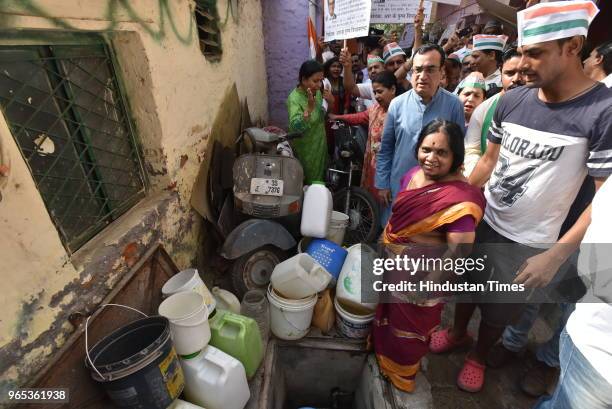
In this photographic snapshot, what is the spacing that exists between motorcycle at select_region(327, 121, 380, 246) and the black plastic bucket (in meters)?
2.39

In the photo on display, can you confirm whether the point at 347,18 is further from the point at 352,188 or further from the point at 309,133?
the point at 352,188

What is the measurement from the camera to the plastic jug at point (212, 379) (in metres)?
1.60

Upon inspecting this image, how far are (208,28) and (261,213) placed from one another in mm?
1992

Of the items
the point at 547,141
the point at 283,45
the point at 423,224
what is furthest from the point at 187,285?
the point at 283,45

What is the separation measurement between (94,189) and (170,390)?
44.9 inches

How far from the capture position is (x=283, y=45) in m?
5.52

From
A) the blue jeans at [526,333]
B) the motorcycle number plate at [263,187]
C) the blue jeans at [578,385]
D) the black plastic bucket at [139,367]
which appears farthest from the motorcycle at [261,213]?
the blue jeans at [578,385]

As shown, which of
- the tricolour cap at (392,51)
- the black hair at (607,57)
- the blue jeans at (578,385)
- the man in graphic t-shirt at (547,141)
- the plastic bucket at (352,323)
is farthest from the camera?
the tricolour cap at (392,51)

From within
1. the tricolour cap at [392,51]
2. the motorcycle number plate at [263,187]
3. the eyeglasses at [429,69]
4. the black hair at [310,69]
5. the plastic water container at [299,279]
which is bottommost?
the plastic water container at [299,279]

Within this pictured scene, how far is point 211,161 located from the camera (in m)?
2.77

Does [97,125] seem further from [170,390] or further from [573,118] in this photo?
[573,118]

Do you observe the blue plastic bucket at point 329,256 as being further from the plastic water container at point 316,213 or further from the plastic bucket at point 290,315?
the plastic bucket at point 290,315

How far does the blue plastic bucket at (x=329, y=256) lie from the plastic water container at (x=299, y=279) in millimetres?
287

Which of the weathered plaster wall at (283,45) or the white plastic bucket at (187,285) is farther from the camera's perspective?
the weathered plaster wall at (283,45)
